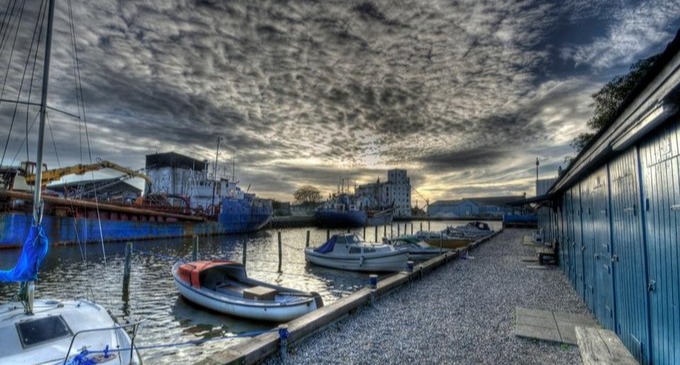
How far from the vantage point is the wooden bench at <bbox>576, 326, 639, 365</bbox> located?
4.53m

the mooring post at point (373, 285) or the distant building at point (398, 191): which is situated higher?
the distant building at point (398, 191)

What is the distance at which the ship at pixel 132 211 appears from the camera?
29281 mm

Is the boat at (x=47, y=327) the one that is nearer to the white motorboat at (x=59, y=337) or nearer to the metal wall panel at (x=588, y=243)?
the white motorboat at (x=59, y=337)

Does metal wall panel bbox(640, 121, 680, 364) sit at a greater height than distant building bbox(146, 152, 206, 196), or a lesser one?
lesser

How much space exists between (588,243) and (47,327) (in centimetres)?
1267

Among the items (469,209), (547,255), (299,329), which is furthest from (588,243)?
(469,209)

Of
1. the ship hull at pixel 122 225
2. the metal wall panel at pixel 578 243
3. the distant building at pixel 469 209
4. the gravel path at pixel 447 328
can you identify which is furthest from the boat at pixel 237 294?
the distant building at pixel 469 209

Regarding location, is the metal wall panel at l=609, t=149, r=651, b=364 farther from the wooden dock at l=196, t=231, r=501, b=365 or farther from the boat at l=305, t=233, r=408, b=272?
the boat at l=305, t=233, r=408, b=272

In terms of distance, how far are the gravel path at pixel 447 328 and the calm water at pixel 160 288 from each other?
4397mm

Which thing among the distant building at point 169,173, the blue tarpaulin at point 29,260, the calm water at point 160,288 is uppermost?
the distant building at point 169,173

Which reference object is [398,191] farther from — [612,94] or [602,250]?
[602,250]

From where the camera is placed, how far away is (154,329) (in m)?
11.1

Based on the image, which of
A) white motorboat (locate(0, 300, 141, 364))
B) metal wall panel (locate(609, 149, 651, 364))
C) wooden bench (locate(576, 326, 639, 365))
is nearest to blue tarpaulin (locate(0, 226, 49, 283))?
white motorboat (locate(0, 300, 141, 364))

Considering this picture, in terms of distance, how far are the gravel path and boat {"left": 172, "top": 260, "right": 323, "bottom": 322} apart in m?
2.70
